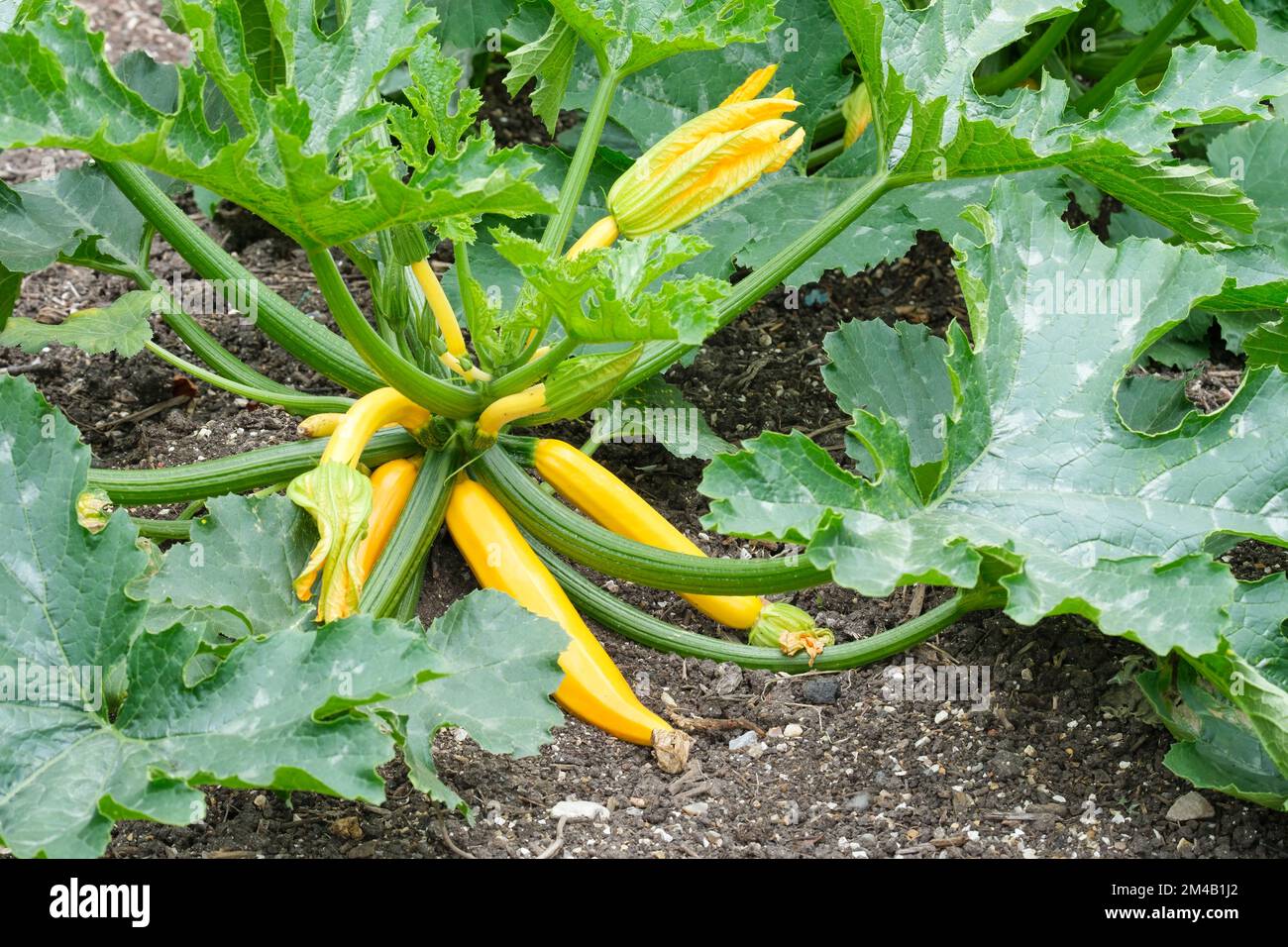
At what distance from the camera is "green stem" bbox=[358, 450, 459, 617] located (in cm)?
210

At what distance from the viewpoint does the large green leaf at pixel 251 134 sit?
164cm

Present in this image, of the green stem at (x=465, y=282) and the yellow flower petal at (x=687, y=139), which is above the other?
the yellow flower petal at (x=687, y=139)

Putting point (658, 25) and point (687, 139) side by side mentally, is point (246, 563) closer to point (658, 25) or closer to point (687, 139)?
point (687, 139)

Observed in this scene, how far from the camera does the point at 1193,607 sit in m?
1.67

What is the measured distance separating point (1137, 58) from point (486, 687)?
1.88 m

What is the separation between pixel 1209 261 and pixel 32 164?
272 cm

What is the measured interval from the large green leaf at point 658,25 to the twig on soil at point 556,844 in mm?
1140

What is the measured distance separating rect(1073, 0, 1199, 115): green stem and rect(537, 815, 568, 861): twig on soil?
65.6 inches

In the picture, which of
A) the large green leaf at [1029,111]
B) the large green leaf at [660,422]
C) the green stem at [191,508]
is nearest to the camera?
the large green leaf at [1029,111]

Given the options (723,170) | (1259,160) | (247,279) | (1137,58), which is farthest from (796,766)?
(1137,58)

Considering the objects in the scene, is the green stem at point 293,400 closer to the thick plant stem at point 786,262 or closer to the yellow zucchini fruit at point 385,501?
the yellow zucchini fruit at point 385,501

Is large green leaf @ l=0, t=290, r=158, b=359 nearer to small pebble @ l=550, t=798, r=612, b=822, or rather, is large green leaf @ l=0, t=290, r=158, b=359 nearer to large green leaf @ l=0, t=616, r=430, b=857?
large green leaf @ l=0, t=616, r=430, b=857

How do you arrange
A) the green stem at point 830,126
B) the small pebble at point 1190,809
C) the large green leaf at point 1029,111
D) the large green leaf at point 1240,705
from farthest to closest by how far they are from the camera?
the green stem at point 830,126
the large green leaf at point 1029,111
the small pebble at point 1190,809
the large green leaf at point 1240,705

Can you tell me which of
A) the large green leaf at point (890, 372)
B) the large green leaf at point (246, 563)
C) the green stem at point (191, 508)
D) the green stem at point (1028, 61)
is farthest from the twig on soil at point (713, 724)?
the green stem at point (1028, 61)
